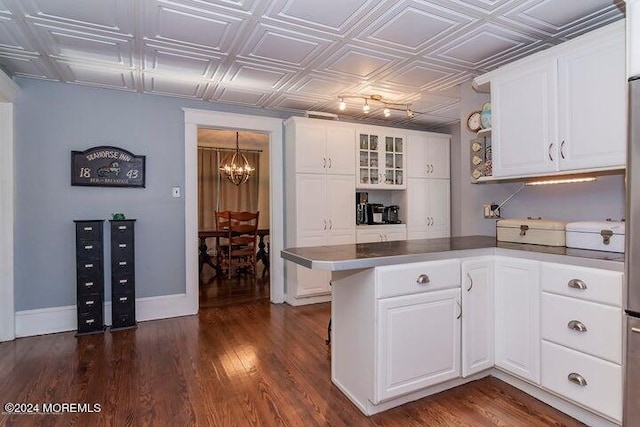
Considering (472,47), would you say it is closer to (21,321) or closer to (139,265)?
(139,265)

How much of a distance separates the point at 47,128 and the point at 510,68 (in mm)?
3994

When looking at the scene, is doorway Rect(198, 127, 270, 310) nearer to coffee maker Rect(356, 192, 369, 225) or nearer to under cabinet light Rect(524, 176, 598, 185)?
coffee maker Rect(356, 192, 369, 225)

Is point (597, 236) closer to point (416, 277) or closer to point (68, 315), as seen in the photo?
point (416, 277)

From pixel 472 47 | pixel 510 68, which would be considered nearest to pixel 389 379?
pixel 510 68

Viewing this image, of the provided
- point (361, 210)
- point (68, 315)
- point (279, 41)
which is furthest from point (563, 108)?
point (68, 315)

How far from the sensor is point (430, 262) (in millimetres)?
2018

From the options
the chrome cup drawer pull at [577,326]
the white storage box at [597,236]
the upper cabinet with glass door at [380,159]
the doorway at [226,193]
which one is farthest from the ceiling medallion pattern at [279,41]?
the doorway at [226,193]

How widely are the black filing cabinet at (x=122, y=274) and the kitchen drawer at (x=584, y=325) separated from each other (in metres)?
3.42

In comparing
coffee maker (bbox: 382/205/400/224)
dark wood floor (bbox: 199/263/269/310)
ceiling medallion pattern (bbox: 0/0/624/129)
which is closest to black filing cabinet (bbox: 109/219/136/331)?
dark wood floor (bbox: 199/263/269/310)

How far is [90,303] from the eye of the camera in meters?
3.21

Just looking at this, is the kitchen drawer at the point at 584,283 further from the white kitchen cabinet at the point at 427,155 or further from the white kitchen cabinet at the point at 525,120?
the white kitchen cabinet at the point at 427,155

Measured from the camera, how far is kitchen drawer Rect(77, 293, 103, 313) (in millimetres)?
3182

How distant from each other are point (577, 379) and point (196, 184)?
363cm

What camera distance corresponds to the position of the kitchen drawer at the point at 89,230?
3.16 metres
